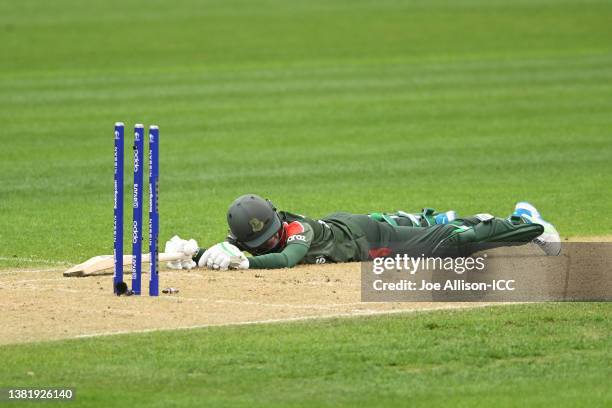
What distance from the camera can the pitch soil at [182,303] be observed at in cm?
1071

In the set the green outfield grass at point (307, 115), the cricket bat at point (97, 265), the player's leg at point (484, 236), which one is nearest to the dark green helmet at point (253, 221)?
the cricket bat at point (97, 265)

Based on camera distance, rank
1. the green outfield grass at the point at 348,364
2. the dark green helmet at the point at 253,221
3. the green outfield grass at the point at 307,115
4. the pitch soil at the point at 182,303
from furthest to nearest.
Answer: the green outfield grass at the point at 307,115 < the dark green helmet at the point at 253,221 < the pitch soil at the point at 182,303 < the green outfield grass at the point at 348,364

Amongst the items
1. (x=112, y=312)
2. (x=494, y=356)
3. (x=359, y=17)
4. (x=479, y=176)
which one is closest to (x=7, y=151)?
(x=479, y=176)

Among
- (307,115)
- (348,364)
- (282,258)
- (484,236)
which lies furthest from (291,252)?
(307,115)

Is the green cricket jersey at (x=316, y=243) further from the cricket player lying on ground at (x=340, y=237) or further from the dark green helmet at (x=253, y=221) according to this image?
the dark green helmet at (x=253, y=221)

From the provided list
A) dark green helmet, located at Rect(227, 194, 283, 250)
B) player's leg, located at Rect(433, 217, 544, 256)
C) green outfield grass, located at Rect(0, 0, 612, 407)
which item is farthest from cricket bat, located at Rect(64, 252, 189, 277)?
player's leg, located at Rect(433, 217, 544, 256)

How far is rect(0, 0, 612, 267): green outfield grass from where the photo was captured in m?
18.4

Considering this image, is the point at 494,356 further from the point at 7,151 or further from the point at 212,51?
the point at 212,51

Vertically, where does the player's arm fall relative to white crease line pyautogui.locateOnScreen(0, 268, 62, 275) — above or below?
above

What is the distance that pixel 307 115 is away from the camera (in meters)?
26.5

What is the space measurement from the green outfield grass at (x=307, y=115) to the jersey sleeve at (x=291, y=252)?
2579mm

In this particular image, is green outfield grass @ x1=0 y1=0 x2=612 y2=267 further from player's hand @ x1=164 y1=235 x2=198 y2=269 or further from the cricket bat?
player's hand @ x1=164 y1=235 x2=198 y2=269

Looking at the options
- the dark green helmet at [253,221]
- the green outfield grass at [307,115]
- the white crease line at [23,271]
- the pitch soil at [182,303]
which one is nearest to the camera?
the pitch soil at [182,303]

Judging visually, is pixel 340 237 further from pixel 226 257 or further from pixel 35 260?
pixel 35 260
